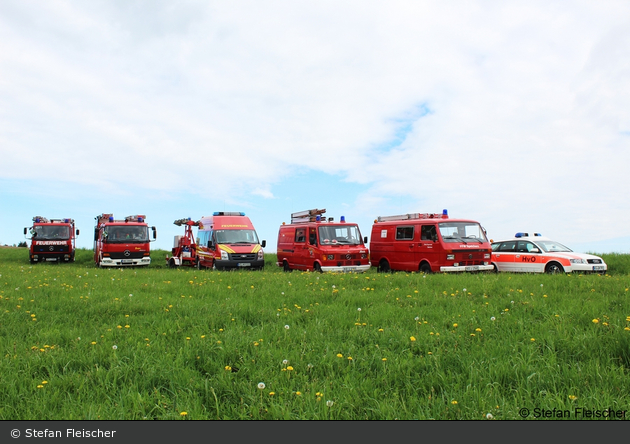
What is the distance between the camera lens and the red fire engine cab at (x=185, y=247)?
26328mm

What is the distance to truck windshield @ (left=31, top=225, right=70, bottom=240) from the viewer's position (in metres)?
32.0

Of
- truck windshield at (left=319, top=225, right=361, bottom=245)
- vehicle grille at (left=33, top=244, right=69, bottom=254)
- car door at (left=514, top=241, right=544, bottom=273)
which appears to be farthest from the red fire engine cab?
car door at (left=514, top=241, right=544, bottom=273)

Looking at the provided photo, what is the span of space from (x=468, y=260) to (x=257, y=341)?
44.9 feet

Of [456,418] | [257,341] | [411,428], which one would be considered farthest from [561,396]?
[257,341]

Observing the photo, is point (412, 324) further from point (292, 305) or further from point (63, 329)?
point (63, 329)

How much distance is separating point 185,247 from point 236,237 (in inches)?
212

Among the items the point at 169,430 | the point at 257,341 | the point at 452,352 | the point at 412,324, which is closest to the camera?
the point at 169,430

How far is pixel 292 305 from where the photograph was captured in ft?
30.1

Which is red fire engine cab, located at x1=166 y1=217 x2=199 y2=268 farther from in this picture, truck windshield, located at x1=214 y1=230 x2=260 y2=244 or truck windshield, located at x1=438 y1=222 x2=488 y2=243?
truck windshield, located at x1=438 y1=222 x2=488 y2=243

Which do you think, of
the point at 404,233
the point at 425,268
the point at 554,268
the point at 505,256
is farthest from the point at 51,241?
the point at 554,268

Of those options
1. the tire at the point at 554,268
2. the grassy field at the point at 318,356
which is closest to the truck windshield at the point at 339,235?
the tire at the point at 554,268

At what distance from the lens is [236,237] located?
23594mm

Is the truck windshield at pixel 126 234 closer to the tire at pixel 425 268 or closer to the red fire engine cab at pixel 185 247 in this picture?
the red fire engine cab at pixel 185 247

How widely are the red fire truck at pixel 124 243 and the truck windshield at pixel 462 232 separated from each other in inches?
718
